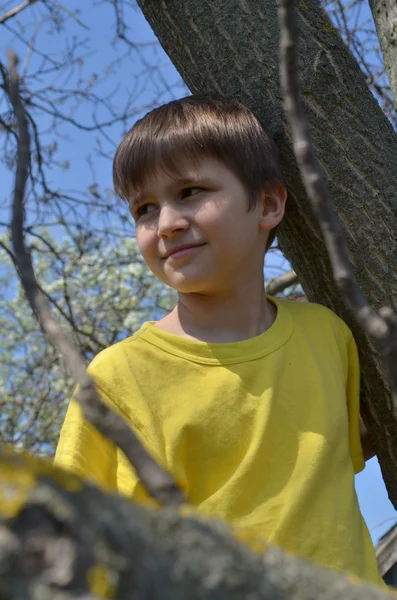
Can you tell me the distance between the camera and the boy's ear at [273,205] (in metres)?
1.88

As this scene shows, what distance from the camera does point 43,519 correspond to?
44 cm

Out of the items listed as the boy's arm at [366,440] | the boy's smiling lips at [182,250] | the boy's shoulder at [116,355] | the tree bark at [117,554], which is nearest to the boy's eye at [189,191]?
the boy's smiling lips at [182,250]

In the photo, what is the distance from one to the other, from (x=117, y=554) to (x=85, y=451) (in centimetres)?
113

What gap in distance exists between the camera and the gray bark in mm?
1900

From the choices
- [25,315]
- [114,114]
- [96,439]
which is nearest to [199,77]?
[96,439]

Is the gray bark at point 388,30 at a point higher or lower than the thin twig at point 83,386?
higher

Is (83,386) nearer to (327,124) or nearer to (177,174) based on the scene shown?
(177,174)

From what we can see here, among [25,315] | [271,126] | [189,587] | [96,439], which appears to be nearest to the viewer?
[189,587]

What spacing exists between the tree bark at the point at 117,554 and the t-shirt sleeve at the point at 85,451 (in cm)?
103

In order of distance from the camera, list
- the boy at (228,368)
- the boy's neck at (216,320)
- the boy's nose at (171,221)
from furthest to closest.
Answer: the boy's neck at (216,320) → the boy's nose at (171,221) → the boy at (228,368)

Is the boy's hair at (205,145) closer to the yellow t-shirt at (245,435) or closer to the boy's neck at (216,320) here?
the boy's neck at (216,320)

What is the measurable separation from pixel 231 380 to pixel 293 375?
17cm

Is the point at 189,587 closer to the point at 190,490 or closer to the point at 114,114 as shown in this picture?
the point at 190,490

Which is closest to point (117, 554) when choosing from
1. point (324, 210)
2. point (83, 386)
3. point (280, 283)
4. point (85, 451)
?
point (83, 386)
